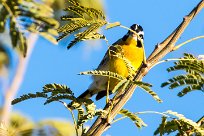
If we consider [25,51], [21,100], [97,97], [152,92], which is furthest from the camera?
[97,97]

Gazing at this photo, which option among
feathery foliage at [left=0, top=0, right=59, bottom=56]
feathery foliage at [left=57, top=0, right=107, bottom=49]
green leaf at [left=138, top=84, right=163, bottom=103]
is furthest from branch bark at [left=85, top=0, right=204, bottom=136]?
feathery foliage at [left=0, top=0, right=59, bottom=56]

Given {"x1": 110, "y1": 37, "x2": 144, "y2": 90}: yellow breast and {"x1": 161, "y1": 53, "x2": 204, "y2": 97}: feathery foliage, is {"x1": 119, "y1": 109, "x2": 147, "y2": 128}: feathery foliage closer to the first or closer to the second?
{"x1": 161, "y1": 53, "x2": 204, "y2": 97}: feathery foliage

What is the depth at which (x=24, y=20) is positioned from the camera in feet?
4.65

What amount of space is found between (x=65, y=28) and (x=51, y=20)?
396 mm

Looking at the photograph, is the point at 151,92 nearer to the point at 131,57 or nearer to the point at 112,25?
the point at 112,25

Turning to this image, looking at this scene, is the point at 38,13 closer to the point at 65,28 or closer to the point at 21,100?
the point at 65,28

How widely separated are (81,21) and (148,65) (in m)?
0.25

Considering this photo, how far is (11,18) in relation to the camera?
143cm

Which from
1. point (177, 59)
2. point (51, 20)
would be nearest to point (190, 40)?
point (177, 59)

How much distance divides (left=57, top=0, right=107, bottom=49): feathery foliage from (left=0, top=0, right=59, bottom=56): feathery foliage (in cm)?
33

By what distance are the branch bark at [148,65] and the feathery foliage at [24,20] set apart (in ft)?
1.12

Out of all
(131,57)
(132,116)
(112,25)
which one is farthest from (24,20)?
(131,57)

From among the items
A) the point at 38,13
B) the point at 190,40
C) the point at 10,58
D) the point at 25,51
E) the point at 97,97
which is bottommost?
the point at 25,51

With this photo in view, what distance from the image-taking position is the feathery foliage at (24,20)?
137 cm
